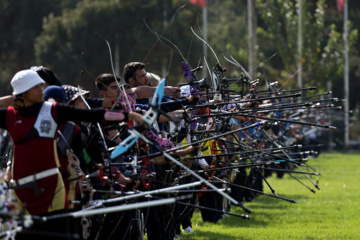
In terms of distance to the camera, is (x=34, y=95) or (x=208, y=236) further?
(x=208, y=236)

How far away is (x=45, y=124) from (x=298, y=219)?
8.04m

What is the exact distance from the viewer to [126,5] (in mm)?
43188

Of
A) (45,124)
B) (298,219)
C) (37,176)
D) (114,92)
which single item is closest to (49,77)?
(114,92)

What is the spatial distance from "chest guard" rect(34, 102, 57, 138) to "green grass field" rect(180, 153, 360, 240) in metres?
5.49

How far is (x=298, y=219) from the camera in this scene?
14320 millimetres

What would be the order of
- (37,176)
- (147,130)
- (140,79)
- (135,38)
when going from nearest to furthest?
(37,176)
(147,130)
(140,79)
(135,38)

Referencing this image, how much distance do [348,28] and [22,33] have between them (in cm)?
1863

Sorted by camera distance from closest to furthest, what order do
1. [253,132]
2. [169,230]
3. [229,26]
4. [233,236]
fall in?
[169,230] → [233,236] → [253,132] → [229,26]

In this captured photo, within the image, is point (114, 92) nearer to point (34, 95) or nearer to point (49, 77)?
point (49, 77)

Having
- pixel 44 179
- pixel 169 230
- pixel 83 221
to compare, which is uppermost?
pixel 44 179

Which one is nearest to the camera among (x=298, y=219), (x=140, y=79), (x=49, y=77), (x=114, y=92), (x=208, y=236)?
(x=49, y=77)

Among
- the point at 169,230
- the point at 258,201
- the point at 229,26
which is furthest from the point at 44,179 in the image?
the point at 229,26

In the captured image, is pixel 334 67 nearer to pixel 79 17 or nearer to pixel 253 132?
pixel 79 17

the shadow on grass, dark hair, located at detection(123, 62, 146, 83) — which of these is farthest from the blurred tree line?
dark hair, located at detection(123, 62, 146, 83)
